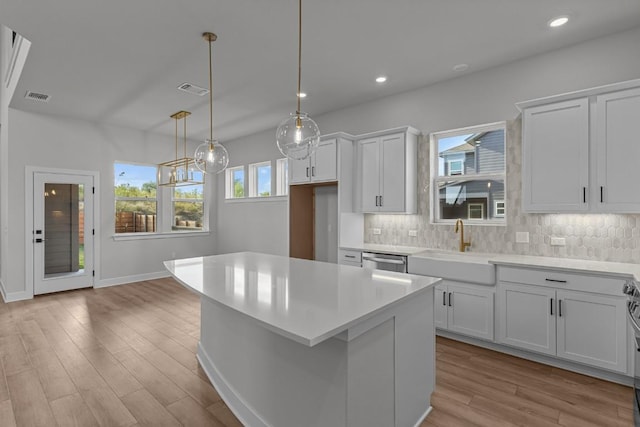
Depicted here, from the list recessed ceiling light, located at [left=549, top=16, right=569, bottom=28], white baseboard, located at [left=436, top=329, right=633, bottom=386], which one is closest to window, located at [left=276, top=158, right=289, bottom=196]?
white baseboard, located at [left=436, top=329, right=633, bottom=386]

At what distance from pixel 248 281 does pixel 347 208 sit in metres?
2.54

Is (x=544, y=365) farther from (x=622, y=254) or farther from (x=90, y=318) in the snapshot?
(x=90, y=318)

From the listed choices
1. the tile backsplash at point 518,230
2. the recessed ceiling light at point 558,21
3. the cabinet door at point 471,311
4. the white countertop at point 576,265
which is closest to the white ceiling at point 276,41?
the recessed ceiling light at point 558,21

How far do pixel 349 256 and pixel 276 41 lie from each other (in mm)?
2672

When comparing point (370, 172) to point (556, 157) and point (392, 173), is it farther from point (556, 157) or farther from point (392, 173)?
point (556, 157)

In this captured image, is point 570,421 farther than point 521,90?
No

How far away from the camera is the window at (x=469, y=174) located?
379 cm

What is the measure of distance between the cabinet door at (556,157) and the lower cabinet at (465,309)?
3.18ft

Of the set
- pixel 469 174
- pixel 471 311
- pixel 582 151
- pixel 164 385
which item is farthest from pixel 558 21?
pixel 164 385

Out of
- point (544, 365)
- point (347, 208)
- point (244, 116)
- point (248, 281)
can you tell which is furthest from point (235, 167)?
point (544, 365)

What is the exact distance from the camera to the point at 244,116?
5531mm

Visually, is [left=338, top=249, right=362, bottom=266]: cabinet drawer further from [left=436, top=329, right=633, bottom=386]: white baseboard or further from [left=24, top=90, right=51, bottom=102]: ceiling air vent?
[left=24, top=90, right=51, bottom=102]: ceiling air vent

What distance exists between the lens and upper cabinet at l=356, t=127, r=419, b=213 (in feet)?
13.4

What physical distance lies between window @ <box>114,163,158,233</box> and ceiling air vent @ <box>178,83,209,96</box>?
2981mm
